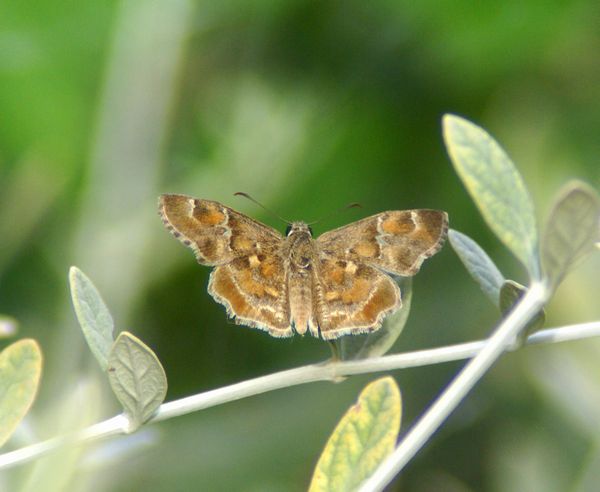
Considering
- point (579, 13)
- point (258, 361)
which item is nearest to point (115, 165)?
point (258, 361)

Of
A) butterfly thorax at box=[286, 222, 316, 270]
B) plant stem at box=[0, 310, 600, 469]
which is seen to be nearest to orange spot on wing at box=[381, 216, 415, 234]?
butterfly thorax at box=[286, 222, 316, 270]

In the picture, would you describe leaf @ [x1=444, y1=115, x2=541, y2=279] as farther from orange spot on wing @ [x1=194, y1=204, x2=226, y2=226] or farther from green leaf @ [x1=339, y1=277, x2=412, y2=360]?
orange spot on wing @ [x1=194, y1=204, x2=226, y2=226]

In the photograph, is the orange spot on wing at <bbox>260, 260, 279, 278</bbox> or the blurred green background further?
the blurred green background

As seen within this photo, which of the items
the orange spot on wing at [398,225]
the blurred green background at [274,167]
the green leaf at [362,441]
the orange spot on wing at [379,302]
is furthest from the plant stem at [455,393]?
the blurred green background at [274,167]

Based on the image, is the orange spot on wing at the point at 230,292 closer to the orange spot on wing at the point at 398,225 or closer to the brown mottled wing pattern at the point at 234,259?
the brown mottled wing pattern at the point at 234,259

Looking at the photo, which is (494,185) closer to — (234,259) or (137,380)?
(137,380)

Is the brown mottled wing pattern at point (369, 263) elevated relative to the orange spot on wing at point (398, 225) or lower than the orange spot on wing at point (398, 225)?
lower

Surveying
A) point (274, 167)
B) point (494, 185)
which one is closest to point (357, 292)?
→ point (494, 185)
